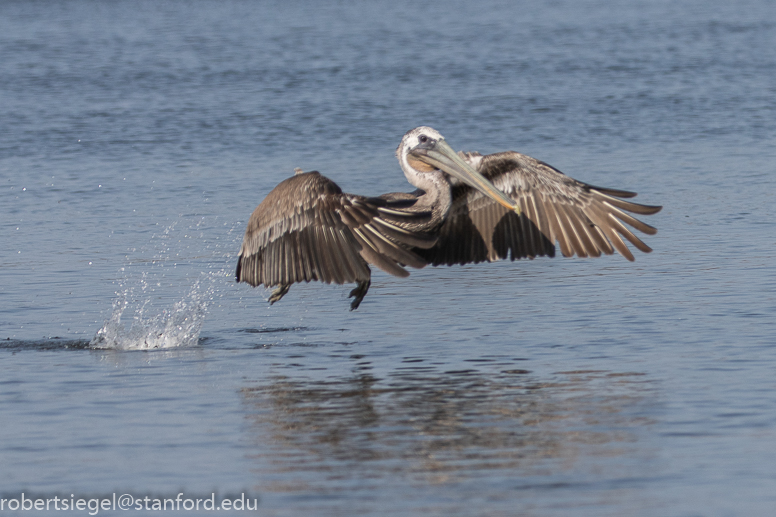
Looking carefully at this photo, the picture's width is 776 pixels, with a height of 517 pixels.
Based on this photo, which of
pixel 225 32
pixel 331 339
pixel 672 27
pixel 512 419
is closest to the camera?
pixel 512 419

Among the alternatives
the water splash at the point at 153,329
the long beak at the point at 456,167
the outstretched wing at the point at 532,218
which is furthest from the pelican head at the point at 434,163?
the water splash at the point at 153,329

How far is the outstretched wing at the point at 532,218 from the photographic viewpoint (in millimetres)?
9188

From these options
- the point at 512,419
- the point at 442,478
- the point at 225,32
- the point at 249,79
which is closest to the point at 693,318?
the point at 512,419

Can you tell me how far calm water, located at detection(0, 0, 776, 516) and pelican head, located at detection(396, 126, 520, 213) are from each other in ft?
3.83

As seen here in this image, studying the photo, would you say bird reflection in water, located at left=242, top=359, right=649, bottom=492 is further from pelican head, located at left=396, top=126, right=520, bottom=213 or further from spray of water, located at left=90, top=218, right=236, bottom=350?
spray of water, located at left=90, top=218, right=236, bottom=350

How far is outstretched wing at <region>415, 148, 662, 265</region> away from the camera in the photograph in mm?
9188

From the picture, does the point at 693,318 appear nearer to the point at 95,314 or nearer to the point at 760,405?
the point at 760,405

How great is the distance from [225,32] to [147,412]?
115ft

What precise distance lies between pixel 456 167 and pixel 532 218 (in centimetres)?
86

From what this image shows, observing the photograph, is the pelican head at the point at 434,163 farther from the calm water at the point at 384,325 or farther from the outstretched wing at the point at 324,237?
the calm water at the point at 384,325

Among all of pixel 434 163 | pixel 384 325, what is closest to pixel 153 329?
pixel 384 325

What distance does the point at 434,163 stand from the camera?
912 centimetres

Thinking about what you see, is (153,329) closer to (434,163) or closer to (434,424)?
(434,163)

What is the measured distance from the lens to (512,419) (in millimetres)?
7297
